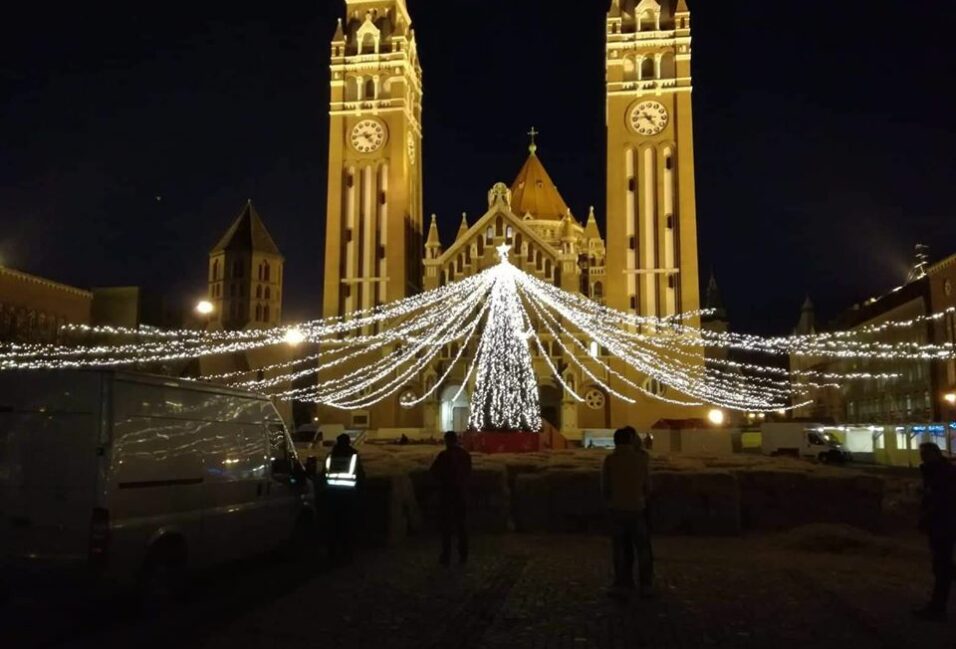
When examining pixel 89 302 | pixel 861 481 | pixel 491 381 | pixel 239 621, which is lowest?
pixel 239 621

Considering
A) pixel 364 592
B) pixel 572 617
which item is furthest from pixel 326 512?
pixel 572 617

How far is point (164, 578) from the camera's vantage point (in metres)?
9.98

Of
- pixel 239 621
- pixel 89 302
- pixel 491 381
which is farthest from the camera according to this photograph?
pixel 89 302

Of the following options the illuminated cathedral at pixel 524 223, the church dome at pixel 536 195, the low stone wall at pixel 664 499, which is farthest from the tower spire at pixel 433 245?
the low stone wall at pixel 664 499

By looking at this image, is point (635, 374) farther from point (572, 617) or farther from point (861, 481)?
point (572, 617)

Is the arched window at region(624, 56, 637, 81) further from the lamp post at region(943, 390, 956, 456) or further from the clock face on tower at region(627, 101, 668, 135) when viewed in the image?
the lamp post at region(943, 390, 956, 456)

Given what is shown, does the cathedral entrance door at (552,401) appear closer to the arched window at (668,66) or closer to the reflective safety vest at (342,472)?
the arched window at (668,66)

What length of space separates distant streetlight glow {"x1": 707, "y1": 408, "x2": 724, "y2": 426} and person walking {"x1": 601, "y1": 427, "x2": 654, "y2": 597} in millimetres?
42253

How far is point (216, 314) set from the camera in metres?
77.2

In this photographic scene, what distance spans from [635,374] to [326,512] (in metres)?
41.7

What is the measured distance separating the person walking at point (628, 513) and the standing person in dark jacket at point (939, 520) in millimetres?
2869

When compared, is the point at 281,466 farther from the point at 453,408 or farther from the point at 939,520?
the point at 453,408

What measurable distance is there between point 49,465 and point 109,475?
67cm

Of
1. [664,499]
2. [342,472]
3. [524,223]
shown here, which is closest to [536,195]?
[524,223]
